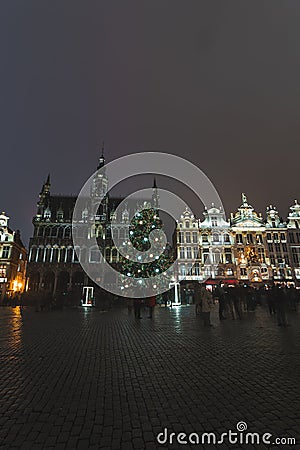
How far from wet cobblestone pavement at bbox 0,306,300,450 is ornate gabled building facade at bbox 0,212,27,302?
1970 inches

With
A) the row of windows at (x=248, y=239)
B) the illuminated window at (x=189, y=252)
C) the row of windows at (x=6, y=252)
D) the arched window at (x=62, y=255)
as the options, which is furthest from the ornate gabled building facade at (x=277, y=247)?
the row of windows at (x=6, y=252)

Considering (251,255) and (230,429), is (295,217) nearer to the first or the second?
(251,255)

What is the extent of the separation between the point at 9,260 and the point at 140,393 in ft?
182

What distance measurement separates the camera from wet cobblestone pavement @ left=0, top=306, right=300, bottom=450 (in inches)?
119

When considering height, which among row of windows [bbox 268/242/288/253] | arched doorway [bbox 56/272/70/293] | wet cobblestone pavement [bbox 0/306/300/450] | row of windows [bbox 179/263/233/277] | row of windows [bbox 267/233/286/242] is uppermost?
row of windows [bbox 267/233/286/242]

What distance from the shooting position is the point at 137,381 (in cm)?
477

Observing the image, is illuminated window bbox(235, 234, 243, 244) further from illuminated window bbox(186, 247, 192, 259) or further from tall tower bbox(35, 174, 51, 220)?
tall tower bbox(35, 174, 51, 220)

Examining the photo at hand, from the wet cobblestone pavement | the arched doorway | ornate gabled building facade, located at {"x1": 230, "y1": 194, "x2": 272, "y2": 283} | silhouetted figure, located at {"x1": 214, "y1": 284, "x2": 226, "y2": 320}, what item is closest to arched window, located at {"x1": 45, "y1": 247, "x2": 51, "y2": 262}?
the arched doorway

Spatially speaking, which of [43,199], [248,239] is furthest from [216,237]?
[43,199]

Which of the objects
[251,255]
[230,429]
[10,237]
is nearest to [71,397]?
[230,429]

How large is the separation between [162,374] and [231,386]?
1.38 meters

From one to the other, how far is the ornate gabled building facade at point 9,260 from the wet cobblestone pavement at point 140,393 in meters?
50.0

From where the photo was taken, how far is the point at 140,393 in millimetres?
4164

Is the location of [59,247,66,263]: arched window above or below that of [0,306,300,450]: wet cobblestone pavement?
above
